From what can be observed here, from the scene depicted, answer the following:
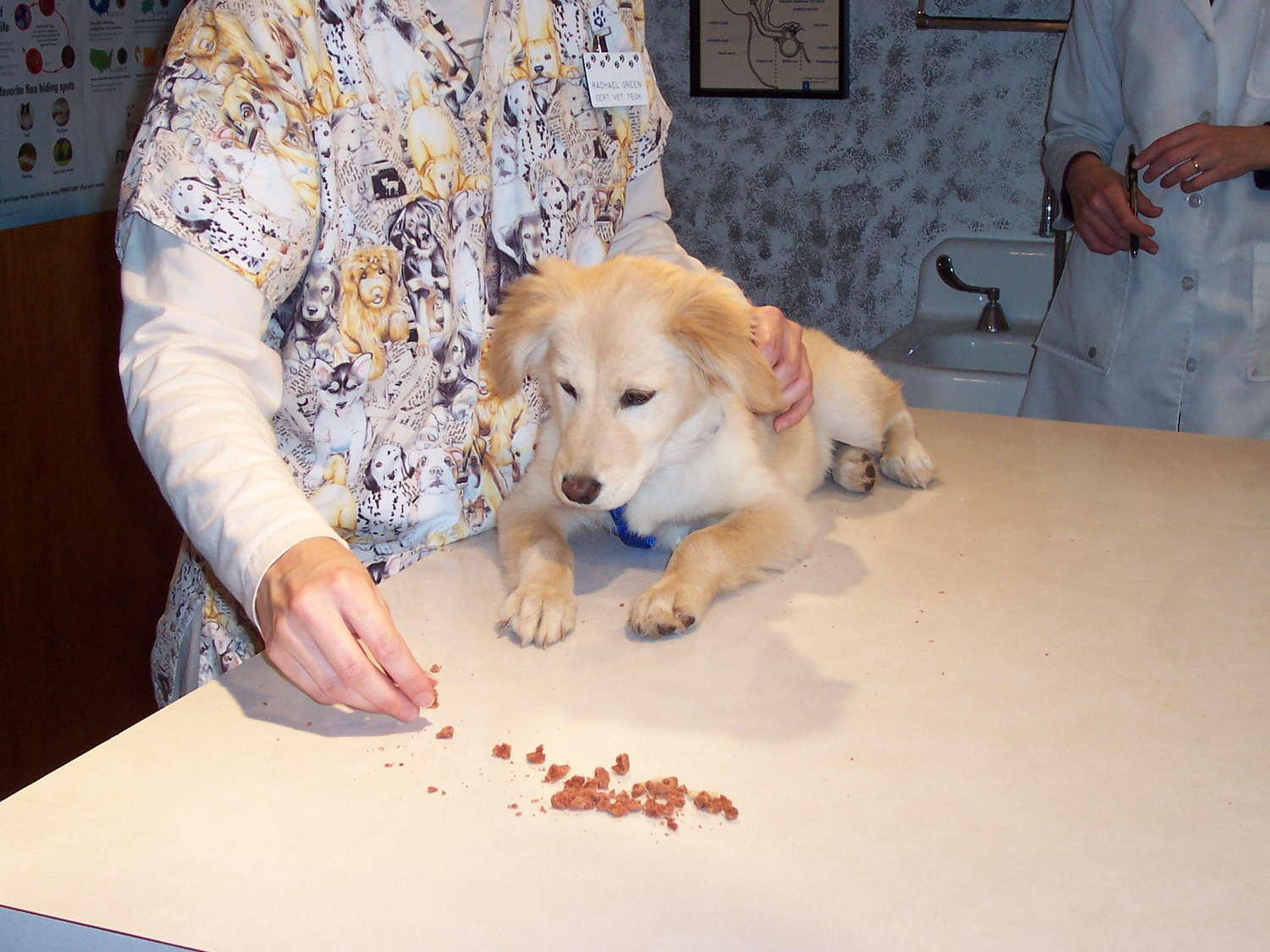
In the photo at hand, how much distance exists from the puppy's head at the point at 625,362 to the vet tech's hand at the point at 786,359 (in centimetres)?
4

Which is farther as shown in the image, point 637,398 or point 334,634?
point 637,398

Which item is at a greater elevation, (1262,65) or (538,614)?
(1262,65)

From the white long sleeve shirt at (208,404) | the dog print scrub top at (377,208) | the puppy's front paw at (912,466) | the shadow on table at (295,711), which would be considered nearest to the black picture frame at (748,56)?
the dog print scrub top at (377,208)

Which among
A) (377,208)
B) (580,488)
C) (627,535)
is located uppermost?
(377,208)

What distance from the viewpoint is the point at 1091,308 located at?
2.32 meters

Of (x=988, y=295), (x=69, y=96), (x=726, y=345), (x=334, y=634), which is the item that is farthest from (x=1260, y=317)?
(x=69, y=96)

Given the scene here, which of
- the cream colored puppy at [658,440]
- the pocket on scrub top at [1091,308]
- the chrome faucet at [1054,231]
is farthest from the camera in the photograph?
the chrome faucet at [1054,231]

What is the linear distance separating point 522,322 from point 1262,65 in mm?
1656

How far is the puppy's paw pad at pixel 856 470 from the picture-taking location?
1586 millimetres

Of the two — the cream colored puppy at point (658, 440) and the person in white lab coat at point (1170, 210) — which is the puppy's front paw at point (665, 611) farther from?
the person in white lab coat at point (1170, 210)

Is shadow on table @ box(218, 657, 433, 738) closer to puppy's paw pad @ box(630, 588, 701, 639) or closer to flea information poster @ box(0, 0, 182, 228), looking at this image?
puppy's paw pad @ box(630, 588, 701, 639)

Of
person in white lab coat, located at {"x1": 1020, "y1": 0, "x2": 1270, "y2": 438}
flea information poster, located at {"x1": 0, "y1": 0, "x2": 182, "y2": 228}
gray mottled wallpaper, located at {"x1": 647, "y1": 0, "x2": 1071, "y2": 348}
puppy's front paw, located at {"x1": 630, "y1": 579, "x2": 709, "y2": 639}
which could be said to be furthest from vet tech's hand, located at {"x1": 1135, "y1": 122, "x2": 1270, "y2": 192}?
flea information poster, located at {"x1": 0, "y1": 0, "x2": 182, "y2": 228}

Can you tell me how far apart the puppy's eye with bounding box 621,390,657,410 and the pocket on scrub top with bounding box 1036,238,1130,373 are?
4.31 feet

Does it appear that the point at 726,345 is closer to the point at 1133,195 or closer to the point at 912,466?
the point at 912,466
